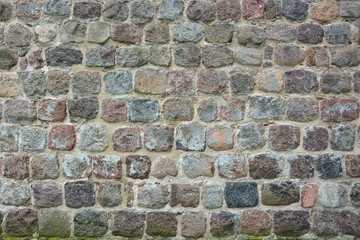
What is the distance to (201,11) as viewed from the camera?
4938 millimetres

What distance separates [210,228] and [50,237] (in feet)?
4.49

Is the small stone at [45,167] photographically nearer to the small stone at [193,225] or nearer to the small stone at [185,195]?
the small stone at [185,195]

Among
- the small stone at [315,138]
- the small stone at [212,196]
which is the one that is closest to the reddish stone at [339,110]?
the small stone at [315,138]

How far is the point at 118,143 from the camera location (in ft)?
16.0

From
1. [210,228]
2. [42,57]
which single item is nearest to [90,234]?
[210,228]

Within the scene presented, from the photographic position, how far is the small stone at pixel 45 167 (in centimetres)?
488

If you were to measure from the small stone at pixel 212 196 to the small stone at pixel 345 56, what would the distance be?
4.88 ft

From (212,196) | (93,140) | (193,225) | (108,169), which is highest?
(93,140)

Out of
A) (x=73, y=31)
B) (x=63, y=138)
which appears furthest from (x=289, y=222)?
(x=73, y=31)

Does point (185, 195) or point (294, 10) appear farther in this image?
point (294, 10)

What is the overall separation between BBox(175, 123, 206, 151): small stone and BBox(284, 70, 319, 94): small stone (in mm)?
831

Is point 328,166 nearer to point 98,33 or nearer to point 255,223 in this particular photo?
point 255,223

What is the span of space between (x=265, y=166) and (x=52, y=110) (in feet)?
6.18

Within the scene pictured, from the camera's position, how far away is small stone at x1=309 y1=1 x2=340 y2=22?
4.98m
